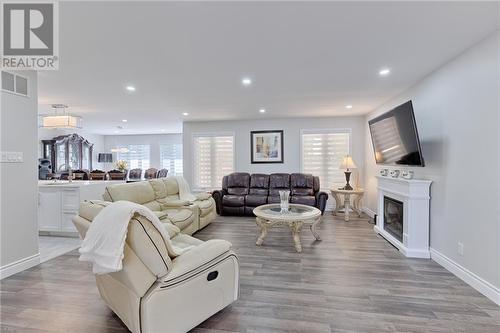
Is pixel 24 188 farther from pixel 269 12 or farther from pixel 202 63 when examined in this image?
pixel 269 12

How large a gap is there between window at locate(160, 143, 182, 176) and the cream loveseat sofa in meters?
5.94

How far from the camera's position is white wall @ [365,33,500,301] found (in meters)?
→ 2.24

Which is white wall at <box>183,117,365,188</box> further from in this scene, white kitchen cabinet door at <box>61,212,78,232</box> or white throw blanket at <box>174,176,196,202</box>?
white kitchen cabinet door at <box>61,212,78,232</box>

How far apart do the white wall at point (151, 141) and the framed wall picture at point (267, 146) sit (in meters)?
5.04

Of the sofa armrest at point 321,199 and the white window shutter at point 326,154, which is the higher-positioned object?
the white window shutter at point 326,154

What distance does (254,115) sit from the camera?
607 cm

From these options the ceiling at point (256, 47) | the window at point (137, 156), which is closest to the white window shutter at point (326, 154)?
the ceiling at point (256, 47)

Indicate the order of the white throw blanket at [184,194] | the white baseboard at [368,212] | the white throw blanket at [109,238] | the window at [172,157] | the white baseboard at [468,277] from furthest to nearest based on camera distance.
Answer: the window at [172,157] < the white baseboard at [368,212] < the white throw blanket at [184,194] < the white baseboard at [468,277] < the white throw blanket at [109,238]

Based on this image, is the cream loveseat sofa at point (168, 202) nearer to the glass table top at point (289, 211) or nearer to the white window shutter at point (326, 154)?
the glass table top at point (289, 211)

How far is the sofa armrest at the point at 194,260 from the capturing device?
165 centimetres

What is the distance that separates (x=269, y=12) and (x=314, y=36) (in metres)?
0.58

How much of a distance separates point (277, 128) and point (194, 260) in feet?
16.9

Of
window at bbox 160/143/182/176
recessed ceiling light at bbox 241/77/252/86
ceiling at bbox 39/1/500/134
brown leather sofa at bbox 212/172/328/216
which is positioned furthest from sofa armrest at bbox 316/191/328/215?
window at bbox 160/143/182/176

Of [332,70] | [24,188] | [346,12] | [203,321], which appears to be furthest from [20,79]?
[332,70]
